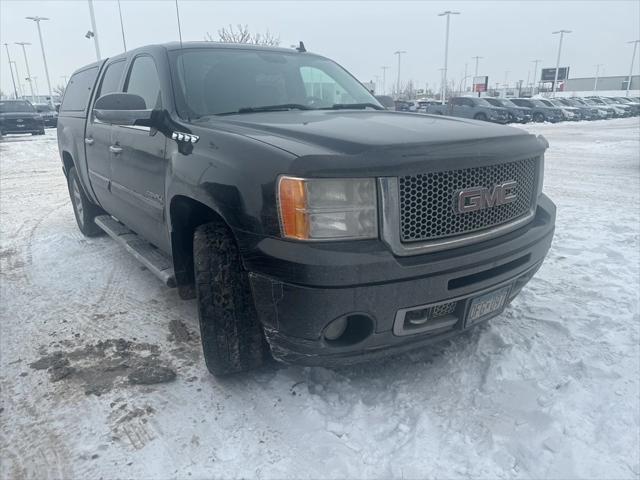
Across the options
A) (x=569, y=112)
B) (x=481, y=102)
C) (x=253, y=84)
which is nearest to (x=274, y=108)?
(x=253, y=84)

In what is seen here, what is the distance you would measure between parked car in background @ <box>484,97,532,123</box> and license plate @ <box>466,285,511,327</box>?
27.7 m

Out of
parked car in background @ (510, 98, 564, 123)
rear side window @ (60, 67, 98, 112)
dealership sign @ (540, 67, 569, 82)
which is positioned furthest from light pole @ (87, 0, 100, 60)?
dealership sign @ (540, 67, 569, 82)

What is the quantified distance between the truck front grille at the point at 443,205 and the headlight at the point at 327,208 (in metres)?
0.16

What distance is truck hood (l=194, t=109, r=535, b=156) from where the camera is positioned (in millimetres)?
2158

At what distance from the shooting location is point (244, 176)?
2213 millimetres

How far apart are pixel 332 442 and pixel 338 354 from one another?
41 cm

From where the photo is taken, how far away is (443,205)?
7.37 feet

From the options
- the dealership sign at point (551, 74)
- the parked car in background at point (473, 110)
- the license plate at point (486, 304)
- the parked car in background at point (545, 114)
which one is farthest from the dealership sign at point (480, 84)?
the license plate at point (486, 304)

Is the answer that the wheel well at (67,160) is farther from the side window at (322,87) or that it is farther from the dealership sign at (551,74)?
the dealership sign at (551,74)

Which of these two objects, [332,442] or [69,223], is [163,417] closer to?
[332,442]

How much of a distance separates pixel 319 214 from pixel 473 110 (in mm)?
27190

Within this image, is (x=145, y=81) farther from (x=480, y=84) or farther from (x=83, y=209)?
(x=480, y=84)

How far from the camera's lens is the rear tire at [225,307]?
2.50 m

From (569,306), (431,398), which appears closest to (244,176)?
(431,398)
